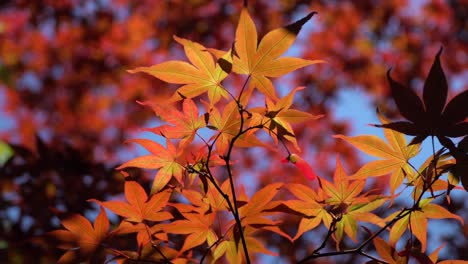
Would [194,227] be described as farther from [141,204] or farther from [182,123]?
[182,123]

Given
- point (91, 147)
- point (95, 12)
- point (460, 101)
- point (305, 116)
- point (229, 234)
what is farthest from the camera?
point (95, 12)

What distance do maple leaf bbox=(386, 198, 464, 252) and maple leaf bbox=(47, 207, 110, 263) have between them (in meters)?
0.60

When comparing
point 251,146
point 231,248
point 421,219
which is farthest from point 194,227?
point 421,219

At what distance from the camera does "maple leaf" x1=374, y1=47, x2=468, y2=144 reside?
70cm

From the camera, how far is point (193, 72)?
83 centimetres

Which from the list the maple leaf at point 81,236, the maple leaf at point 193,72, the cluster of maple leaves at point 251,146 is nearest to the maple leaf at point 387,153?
the cluster of maple leaves at point 251,146

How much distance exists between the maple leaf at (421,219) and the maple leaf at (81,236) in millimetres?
603

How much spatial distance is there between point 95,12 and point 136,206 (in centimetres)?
471

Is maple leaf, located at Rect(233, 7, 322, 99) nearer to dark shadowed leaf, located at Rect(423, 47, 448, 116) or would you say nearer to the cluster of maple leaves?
the cluster of maple leaves

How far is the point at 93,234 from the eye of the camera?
0.90 metres

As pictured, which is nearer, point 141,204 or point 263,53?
point 263,53

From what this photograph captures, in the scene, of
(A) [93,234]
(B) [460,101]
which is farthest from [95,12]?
(B) [460,101]

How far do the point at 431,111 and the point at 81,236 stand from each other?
711 mm

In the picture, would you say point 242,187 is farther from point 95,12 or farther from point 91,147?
point 95,12
